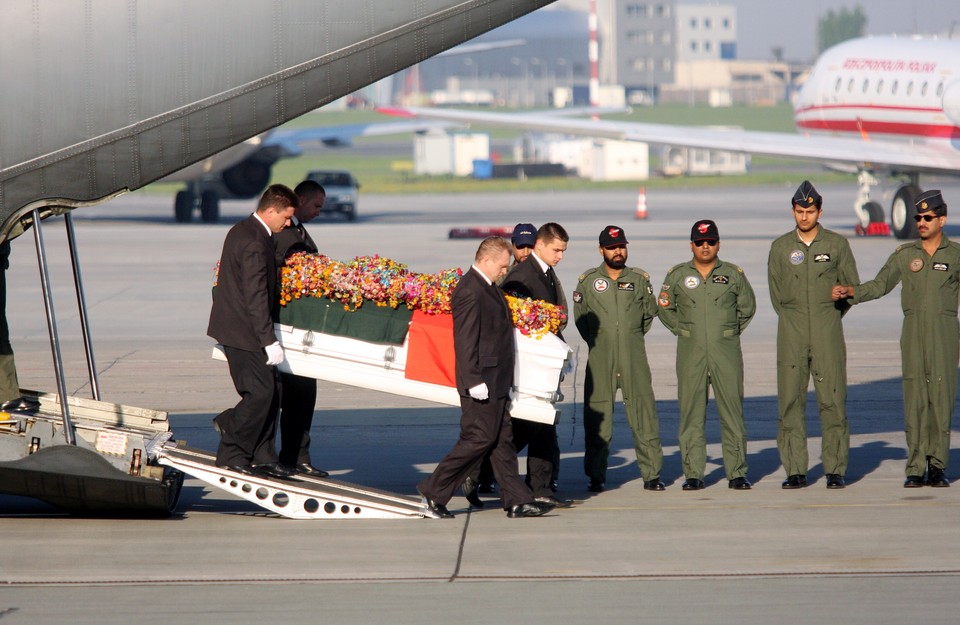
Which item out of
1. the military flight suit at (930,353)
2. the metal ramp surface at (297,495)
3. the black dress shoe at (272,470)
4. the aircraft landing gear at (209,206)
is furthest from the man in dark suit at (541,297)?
the aircraft landing gear at (209,206)

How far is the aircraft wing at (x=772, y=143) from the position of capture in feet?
106

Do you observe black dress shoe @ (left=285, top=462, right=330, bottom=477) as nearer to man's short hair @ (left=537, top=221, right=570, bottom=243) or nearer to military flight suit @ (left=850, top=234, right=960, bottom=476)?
man's short hair @ (left=537, top=221, right=570, bottom=243)

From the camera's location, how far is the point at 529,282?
10.1 metres

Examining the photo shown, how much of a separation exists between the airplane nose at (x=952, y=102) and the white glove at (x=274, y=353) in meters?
26.1

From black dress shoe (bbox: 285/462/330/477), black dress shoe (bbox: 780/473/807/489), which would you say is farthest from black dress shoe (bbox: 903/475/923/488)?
black dress shoe (bbox: 285/462/330/477)

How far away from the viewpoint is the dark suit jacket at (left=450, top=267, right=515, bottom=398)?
916 cm

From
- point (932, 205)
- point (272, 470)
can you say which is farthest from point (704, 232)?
point (272, 470)

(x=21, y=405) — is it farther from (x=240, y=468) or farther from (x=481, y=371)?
(x=481, y=371)

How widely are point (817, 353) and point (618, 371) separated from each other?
5.16 ft

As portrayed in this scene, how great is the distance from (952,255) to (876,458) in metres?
2.12

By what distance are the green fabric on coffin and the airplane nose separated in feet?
82.9

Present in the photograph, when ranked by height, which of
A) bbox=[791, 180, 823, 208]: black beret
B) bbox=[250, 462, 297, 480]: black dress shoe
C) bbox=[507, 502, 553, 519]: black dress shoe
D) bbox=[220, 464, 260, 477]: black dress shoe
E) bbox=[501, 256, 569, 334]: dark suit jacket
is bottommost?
bbox=[507, 502, 553, 519]: black dress shoe

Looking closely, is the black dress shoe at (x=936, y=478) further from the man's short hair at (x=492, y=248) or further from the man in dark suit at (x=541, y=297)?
the man's short hair at (x=492, y=248)

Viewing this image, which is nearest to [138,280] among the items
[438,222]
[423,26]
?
[438,222]
